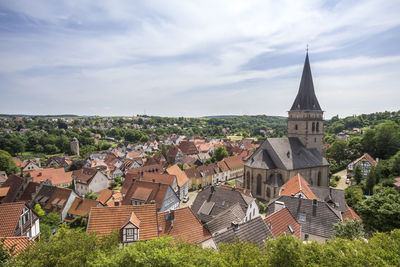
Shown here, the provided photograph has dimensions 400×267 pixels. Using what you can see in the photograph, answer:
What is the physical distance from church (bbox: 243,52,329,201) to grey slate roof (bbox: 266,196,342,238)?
42.0 ft

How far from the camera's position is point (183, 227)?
2125cm

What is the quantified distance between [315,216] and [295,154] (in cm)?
1956

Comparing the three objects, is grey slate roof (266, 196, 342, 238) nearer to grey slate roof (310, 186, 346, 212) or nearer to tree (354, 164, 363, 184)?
grey slate roof (310, 186, 346, 212)

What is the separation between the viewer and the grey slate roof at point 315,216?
23067mm

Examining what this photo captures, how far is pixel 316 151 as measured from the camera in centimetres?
4594

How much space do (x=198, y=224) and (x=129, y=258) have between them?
1334cm

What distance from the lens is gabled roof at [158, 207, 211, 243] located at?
20609mm

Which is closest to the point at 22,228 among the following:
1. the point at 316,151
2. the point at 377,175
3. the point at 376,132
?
the point at 316,151

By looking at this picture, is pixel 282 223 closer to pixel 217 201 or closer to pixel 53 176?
pixel 217 201

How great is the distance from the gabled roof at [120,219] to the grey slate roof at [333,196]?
79.1 feet

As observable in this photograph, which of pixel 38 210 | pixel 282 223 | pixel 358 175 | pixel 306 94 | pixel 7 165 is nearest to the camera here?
pixel 282 223

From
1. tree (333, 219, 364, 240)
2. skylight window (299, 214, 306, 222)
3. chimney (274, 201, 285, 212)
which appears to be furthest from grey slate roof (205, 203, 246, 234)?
tree (333, 219, 364, 240)

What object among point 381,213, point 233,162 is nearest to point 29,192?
point 233,162

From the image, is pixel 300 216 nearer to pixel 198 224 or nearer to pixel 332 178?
pixel 198 224
